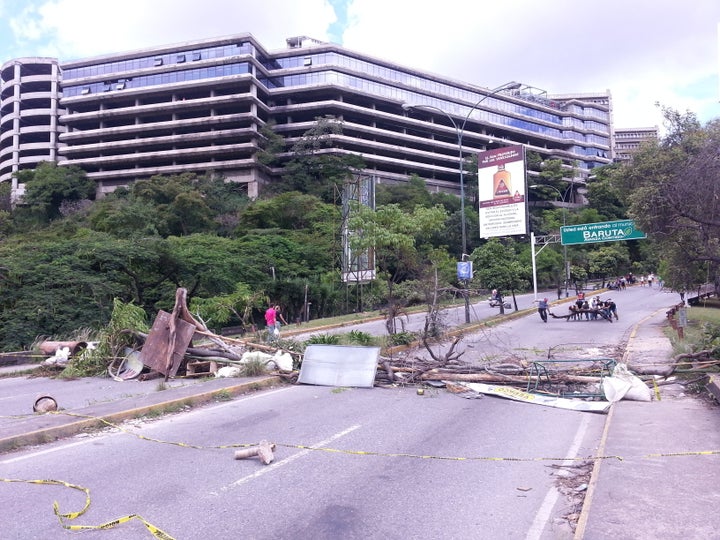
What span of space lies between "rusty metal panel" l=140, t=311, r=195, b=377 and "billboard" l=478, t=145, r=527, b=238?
658 inches

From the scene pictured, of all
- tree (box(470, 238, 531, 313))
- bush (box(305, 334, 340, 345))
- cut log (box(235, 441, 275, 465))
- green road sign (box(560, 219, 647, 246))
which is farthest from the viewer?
green road sign (box(560, 219, 647, 246))

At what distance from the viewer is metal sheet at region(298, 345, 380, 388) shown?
480 inches

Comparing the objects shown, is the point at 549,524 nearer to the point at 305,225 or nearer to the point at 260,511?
the point at 260,511

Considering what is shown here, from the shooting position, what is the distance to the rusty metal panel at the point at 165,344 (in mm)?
13289

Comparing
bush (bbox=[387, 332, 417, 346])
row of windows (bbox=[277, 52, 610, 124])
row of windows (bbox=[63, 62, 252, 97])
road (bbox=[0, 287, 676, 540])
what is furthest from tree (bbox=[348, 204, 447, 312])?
row of windows (bbox=[277, 52, 610, 124])

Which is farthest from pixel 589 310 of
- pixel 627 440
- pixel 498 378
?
pixel 627 440

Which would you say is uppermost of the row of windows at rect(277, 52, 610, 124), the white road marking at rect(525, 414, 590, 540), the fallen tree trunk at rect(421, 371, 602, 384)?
the row of windows at rect(277, 52, 610, 124)

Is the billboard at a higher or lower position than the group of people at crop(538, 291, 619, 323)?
higher

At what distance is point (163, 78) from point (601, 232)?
214ft

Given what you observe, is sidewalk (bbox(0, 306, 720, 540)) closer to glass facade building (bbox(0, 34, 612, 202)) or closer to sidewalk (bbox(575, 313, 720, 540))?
sidewalk (bbox(575, 313, 720, 540))

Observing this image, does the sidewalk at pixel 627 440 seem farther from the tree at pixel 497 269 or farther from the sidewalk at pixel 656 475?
the tree at pixel 497 269

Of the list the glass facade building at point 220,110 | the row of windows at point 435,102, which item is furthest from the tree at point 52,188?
the row of windows at point 435,102

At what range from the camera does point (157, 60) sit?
7975cm

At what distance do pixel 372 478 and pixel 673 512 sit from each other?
2.84 m
